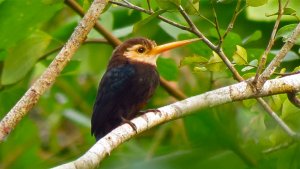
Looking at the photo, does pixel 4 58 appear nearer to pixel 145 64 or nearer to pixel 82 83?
pixel 145 64

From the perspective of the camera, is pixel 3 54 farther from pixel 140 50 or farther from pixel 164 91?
pixel 164 91

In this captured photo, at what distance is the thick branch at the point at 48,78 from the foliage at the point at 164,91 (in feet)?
0.41

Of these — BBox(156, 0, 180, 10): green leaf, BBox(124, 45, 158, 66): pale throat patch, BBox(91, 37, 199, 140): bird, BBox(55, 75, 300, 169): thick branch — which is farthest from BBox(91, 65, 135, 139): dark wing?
BBox(156, 0, 180, 10): green leaf

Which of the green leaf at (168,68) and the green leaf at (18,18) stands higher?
the green leaf at (18,18)

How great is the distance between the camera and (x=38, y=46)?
3.12 m

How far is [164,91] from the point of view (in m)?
3.84

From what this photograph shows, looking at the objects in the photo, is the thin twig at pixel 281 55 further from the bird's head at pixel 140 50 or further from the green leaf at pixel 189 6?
the bird's head at pixel 140 50

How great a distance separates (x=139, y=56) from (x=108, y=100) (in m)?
0.37

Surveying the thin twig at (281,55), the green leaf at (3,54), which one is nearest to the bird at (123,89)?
the green leaf at (3,54)

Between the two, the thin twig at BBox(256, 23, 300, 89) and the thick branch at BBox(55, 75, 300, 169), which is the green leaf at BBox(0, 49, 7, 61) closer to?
the thick branch at BBox(55, 75, 300, 169)

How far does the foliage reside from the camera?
80cm

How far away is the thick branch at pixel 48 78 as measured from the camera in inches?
63.2

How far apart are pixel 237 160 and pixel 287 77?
1.22 meters

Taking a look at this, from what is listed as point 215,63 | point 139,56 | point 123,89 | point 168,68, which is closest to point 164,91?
point 168,68
